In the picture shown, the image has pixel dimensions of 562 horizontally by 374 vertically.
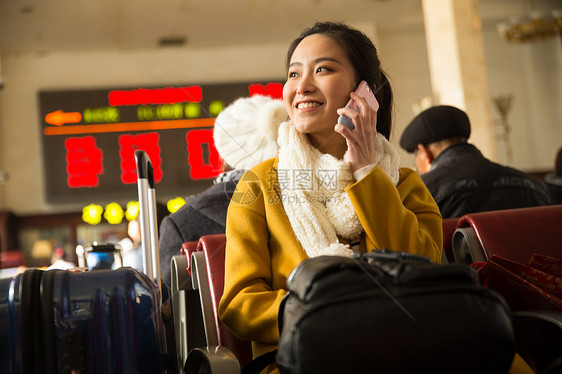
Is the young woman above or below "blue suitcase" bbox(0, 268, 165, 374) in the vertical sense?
above

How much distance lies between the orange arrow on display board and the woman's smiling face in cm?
762

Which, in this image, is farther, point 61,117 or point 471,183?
point 61,117

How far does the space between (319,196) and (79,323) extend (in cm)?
78

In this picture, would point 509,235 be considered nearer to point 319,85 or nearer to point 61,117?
point 319,85

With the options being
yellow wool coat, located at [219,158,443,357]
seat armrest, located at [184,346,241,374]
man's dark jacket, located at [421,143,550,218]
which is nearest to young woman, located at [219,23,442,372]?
yellow wool coat, located at [219,158,443,357]

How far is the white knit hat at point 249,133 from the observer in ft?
8.86

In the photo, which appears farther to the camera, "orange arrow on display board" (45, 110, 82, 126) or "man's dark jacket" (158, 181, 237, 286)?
"orange arrow on display board" (45, 110, 82, 126)

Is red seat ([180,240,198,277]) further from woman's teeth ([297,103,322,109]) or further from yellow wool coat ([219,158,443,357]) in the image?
woman's teeth ([297,103,322,109])

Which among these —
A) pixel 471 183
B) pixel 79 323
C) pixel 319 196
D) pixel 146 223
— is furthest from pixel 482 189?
pixel 79 323

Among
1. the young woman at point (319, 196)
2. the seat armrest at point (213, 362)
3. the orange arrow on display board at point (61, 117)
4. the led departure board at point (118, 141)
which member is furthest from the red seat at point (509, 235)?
the orange arrow on display board at point (61, 117)

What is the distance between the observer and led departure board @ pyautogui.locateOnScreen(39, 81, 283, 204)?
8891mm

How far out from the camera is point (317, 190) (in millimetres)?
1861

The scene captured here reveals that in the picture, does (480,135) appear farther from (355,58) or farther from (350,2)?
(355,58)

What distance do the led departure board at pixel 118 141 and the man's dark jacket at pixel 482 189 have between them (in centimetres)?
610
